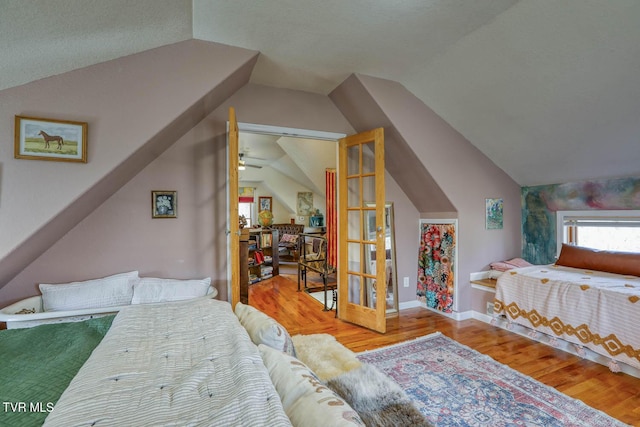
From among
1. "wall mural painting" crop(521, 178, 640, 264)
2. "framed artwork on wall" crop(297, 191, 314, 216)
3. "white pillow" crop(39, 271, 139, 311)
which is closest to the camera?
"white pillow" crop(39, 271, 139, 311)

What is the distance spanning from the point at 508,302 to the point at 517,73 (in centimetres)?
219

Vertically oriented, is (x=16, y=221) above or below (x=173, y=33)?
below

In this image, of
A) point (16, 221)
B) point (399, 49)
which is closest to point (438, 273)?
point (399, 49)

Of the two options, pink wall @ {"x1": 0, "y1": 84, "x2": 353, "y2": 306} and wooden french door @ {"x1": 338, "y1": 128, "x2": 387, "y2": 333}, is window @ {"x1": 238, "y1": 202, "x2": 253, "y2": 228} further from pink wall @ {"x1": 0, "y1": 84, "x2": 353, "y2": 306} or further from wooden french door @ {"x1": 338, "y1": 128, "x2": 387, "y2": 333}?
pink wall @ {"x1": 0, "y1": 84, "x2": 353, "y2": 306}

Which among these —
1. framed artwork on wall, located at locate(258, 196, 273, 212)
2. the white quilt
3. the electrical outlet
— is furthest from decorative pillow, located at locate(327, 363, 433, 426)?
framed artwork on wall, located at locate(258, 196, 273, 212)

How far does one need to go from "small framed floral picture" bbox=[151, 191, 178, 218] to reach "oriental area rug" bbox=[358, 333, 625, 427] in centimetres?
218

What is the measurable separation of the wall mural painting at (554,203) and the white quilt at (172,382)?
389cm

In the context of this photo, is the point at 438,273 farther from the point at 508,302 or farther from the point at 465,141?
the point at 465,141

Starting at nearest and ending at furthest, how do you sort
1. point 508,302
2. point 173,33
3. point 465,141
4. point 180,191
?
point 173,33
point 180,191
point 508,302
point 465,141

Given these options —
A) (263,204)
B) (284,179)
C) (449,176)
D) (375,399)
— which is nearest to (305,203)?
(284,179)

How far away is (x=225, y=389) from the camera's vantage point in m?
0.89

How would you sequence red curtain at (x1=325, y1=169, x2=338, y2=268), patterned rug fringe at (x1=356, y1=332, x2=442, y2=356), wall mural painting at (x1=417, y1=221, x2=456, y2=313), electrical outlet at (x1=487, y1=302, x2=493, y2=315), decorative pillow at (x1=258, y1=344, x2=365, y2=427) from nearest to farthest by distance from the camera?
1. decorative pillow at (x1=258, y1=344, x2=365, y2=427)
2. patterned rug fringe at (x1=356, y1=332, x2=442, y2=356)
3. electrical outlet at (x1=487, y1=302, x2=493, y2=315)
4. wall mural painting at (x1=417, y1=221, x2=456, y2=313)
5. red curtain at (x1=325, y1=169, x2=338, y2=268)

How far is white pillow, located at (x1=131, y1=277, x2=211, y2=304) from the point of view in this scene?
238 centimetres

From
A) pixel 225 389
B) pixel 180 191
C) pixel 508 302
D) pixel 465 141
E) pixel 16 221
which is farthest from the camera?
pixel 465 141
